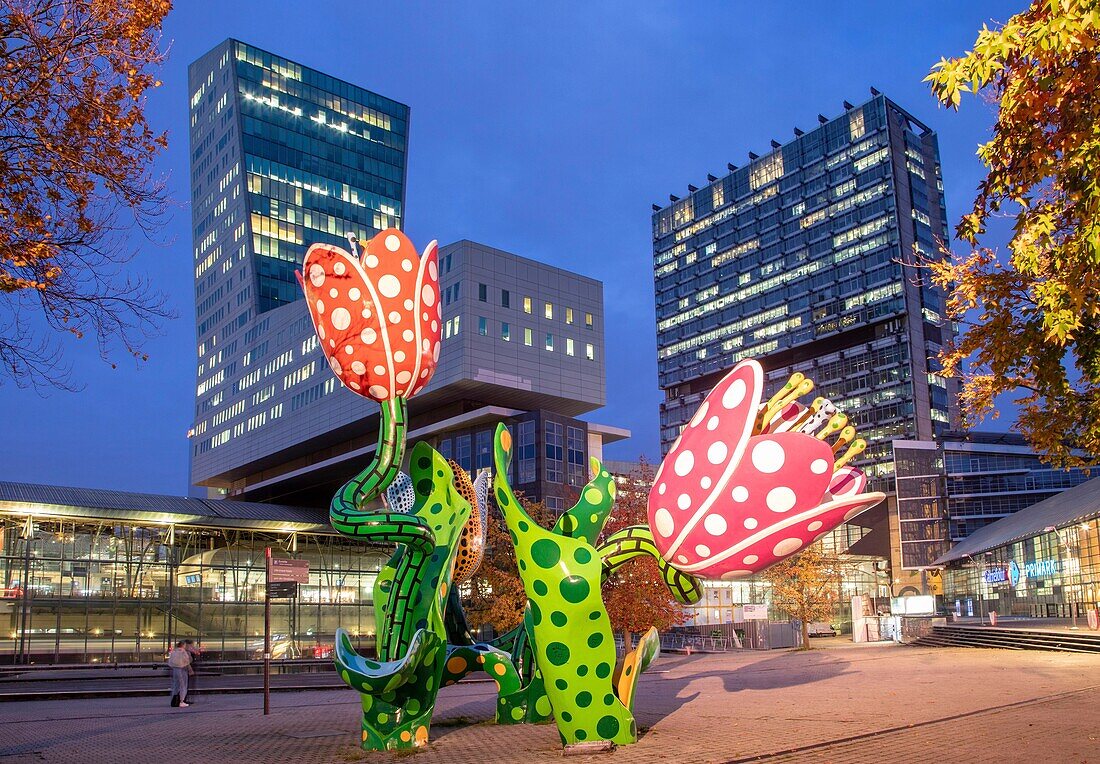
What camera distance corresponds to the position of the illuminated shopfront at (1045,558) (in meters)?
45.5

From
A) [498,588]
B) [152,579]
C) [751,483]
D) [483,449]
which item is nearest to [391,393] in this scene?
[751,483]

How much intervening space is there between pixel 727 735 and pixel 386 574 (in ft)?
18.2

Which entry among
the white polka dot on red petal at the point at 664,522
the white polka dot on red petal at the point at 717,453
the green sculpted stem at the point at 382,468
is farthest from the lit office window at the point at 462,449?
the white polka dot on red petal at the point at 717,453

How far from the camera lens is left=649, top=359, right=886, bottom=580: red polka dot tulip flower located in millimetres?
9930

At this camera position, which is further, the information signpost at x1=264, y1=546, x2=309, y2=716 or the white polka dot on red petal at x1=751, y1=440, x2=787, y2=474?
the information signpost at x1=264, y1=546, x2=309, y2=716

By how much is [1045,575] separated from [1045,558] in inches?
39.8

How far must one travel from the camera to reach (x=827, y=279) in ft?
409

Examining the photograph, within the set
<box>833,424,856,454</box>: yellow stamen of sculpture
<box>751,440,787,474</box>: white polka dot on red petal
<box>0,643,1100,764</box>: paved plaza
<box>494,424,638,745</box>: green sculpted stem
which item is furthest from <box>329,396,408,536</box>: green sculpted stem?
<box>833,424,856,454</box>: yellow stamen of sculpture

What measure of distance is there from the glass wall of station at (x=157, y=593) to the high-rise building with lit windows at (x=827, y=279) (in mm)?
75226

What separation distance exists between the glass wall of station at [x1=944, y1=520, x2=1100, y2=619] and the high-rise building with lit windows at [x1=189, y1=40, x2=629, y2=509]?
2538cm

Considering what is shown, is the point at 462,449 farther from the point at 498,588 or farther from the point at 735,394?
the point at 735,394

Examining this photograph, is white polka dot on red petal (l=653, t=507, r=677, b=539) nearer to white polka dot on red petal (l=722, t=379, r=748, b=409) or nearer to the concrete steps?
white polka dot on red petal (l=722, t=379, r=748, b=409)

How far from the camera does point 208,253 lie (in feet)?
332

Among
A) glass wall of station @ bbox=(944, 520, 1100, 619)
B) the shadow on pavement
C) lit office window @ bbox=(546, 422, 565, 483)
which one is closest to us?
the shadow on pavement
